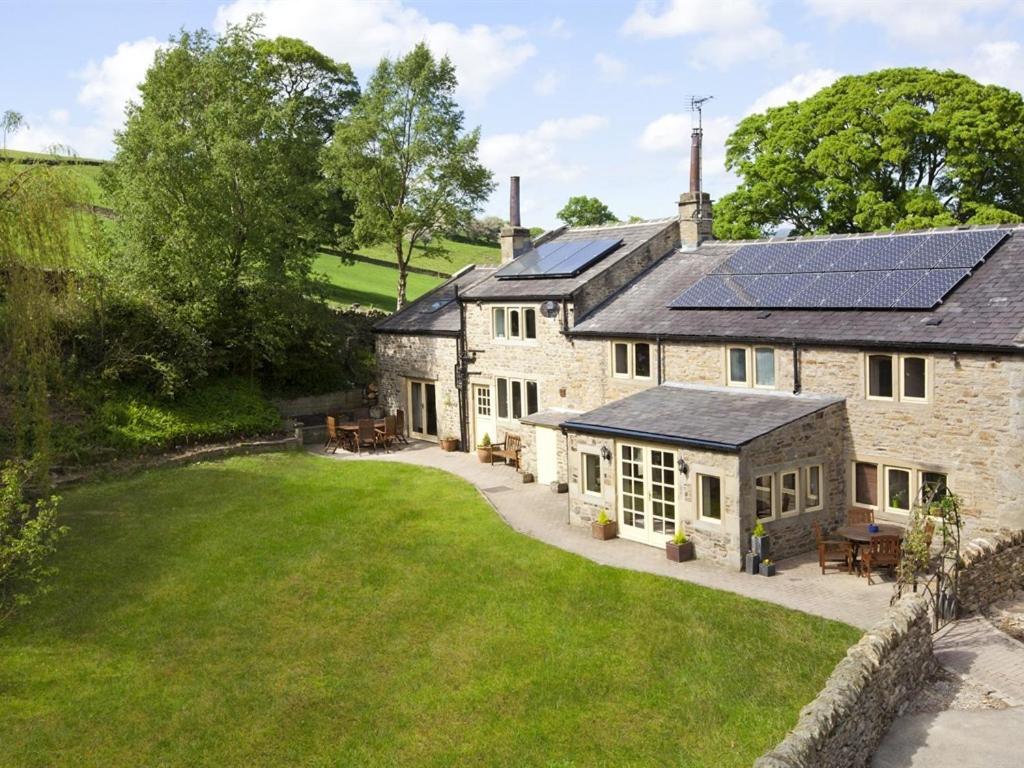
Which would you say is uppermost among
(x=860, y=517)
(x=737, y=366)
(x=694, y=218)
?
(x=694, y=218)

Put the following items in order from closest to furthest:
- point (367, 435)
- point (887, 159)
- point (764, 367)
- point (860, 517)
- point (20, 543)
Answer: point (20, 543) → point (860, 517) → point (764, 367) → point (367, 435) → point (887, 159)

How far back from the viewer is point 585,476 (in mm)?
20797

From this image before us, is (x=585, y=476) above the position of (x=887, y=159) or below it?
below

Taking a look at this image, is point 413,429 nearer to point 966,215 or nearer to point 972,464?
point 972,464

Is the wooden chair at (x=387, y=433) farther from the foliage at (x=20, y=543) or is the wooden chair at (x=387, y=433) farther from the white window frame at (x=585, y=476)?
the foliage at (x=20, y=543)

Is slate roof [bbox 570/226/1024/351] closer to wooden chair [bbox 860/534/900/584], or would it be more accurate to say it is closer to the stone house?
the stone house

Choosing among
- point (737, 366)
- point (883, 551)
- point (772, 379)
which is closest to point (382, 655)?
point (883, 551)

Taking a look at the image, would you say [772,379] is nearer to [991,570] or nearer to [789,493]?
[789,493]

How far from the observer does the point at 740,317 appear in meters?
21.7

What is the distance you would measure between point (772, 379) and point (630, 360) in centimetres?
444

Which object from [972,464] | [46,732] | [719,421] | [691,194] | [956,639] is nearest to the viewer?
[46,732]

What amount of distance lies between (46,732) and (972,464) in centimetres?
1691

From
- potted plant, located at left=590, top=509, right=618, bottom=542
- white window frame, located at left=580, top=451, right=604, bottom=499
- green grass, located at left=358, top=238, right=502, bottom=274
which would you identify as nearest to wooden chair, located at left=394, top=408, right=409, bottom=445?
white window frame, located at left=580, top=451, right=604, bottom=499

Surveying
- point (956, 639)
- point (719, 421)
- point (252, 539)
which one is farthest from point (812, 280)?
point (252, 539)
